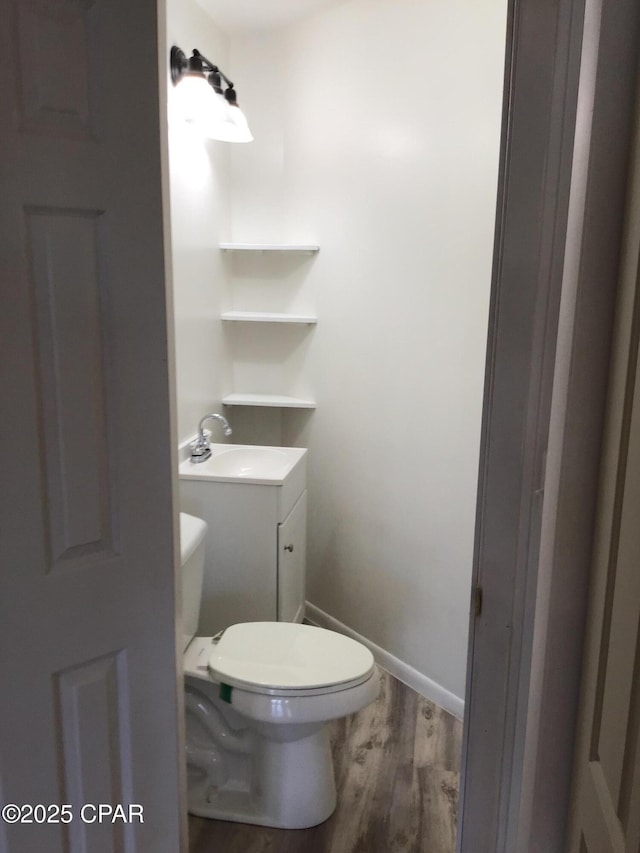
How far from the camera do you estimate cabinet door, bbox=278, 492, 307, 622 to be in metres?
2.31

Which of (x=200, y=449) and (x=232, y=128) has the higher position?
(x=232, y=128)

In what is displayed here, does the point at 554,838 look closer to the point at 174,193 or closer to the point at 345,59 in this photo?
the point at 174,193

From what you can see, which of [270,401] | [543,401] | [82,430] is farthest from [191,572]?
[543,401]

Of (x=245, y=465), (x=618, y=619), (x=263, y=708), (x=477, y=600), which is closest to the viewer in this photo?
(x=618, y=619)

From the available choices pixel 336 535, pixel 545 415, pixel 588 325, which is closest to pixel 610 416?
pixel 588 325

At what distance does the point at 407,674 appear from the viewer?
8.38 ft

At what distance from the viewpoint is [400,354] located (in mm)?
2412

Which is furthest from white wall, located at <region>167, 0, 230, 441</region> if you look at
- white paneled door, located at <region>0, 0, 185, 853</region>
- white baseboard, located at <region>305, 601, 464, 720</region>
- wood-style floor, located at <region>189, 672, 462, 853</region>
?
wood-style floor, located at <region>189, 672, 462, 853</region>

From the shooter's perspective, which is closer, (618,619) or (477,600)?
(618,619)

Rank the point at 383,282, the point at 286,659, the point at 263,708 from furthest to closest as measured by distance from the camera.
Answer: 1. the point at 383,282
2. the point at 286,659
3. the point at 263,708

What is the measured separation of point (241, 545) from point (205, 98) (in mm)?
1445

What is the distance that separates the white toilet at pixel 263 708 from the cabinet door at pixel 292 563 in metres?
0.32

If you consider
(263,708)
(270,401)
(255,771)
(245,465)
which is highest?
(270,401)

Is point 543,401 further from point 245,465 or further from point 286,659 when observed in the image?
point 245,465
